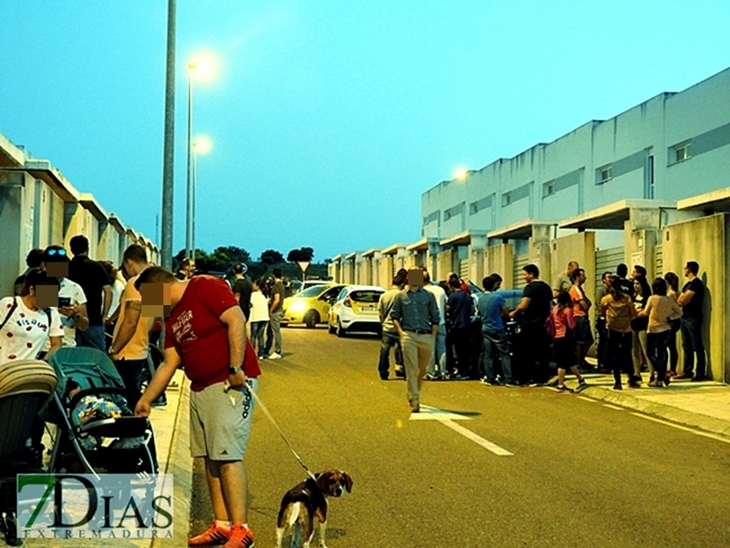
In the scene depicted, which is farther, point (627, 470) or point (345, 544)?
point (627, 470)

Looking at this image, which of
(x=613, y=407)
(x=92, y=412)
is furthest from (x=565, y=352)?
(x=92, y=412)

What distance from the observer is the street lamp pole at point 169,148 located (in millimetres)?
16906

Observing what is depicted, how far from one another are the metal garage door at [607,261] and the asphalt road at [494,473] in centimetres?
711

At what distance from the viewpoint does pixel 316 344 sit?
26.8 meters

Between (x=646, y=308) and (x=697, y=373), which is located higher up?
(x=646, y=308)

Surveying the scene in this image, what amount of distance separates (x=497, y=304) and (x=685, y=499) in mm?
8892

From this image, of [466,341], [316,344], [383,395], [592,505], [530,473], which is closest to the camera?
[592,505]

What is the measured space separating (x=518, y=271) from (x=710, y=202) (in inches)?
464

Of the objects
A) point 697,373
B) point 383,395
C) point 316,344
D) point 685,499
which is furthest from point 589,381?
point 316,344

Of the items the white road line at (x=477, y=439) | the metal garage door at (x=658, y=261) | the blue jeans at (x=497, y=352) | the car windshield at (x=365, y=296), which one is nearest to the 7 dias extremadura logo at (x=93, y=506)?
the white road line at (x=477, y=439)

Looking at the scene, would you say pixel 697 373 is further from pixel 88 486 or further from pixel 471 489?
pixel 88 486

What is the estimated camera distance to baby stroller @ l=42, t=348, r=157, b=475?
6.84 metres

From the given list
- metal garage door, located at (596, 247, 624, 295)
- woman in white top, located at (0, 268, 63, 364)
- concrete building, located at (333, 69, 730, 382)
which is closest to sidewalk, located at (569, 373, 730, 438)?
concrete building, located at (333, 69, 730, 382)

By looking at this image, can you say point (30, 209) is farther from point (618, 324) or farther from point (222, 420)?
point (222, 420)
